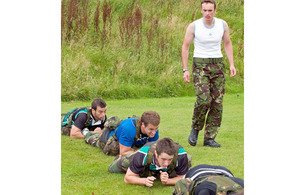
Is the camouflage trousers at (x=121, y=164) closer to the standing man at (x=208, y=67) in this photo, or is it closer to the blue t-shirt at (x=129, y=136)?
the blue t-shirt at (x=129, y=136)

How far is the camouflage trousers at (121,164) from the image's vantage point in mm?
5891

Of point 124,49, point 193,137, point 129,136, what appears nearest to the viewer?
point 129,136

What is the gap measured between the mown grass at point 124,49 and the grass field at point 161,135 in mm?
182

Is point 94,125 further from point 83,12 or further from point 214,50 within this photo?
point 214,50

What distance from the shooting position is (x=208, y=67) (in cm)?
617

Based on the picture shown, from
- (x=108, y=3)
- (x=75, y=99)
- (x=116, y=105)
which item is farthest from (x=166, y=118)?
(x=108, y=3)

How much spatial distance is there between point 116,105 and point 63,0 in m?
1.55

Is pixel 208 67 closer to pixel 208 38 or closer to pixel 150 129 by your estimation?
pixel 208 38

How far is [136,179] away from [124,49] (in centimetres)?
176

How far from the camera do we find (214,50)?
19.4 ft

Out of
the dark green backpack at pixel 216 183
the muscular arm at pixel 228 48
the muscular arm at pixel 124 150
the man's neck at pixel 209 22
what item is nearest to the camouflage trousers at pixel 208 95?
the muscular arm at pixel 228 48

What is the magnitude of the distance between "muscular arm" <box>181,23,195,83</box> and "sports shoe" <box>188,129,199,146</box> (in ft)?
2.46

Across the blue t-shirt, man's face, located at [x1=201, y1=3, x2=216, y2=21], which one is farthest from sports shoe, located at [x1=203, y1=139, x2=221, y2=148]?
man's face, located at [x1=201, y1=3, x2=216, y2=21]

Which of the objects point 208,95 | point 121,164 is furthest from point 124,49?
point 121,164
